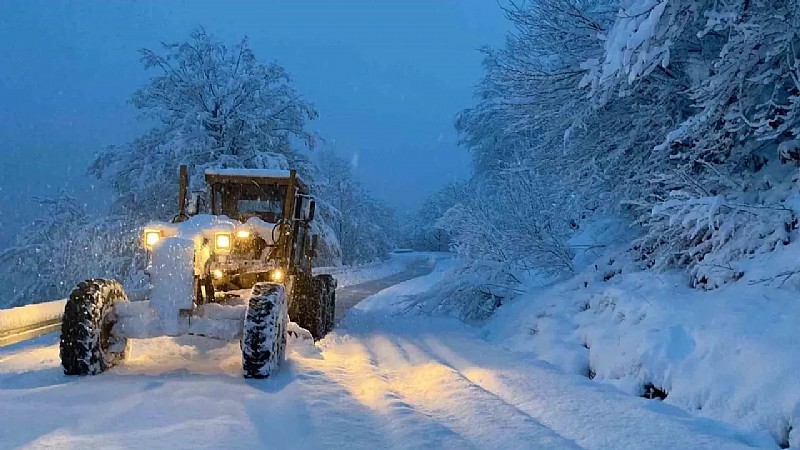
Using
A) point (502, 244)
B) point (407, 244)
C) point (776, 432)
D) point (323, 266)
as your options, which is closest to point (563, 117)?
point (502, 244)

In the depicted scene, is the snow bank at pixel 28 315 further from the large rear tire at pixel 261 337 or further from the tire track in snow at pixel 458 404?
the tire track in snow at pixel 458 404

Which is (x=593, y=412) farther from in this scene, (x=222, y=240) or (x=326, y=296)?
(x=326, y=296)

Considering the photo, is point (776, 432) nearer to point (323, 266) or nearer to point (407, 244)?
point (323, 266)

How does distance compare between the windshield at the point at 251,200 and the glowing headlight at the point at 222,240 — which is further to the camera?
the windshield at the point at 251,200

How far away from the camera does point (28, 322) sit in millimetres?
10141

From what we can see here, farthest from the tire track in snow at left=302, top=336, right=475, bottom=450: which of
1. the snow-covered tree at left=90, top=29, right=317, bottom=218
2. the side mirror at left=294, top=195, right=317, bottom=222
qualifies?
the snow-covered tree at left=90, top=29, right=317, bottom=218

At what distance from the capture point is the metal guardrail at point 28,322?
936 cm

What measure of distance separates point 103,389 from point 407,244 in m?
84.5

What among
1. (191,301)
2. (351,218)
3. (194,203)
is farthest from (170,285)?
(351,218)

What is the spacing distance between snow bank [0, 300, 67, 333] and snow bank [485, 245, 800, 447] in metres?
7.39

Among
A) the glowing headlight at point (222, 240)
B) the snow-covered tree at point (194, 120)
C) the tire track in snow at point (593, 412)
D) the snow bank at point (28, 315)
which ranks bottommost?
the snow bank at point (28, 315)

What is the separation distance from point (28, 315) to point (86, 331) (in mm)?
4820

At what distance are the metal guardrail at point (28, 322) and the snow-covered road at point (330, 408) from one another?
4.95ft

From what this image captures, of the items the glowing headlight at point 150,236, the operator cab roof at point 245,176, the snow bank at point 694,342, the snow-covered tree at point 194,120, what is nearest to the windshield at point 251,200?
the operator cab roof at point 245,176
